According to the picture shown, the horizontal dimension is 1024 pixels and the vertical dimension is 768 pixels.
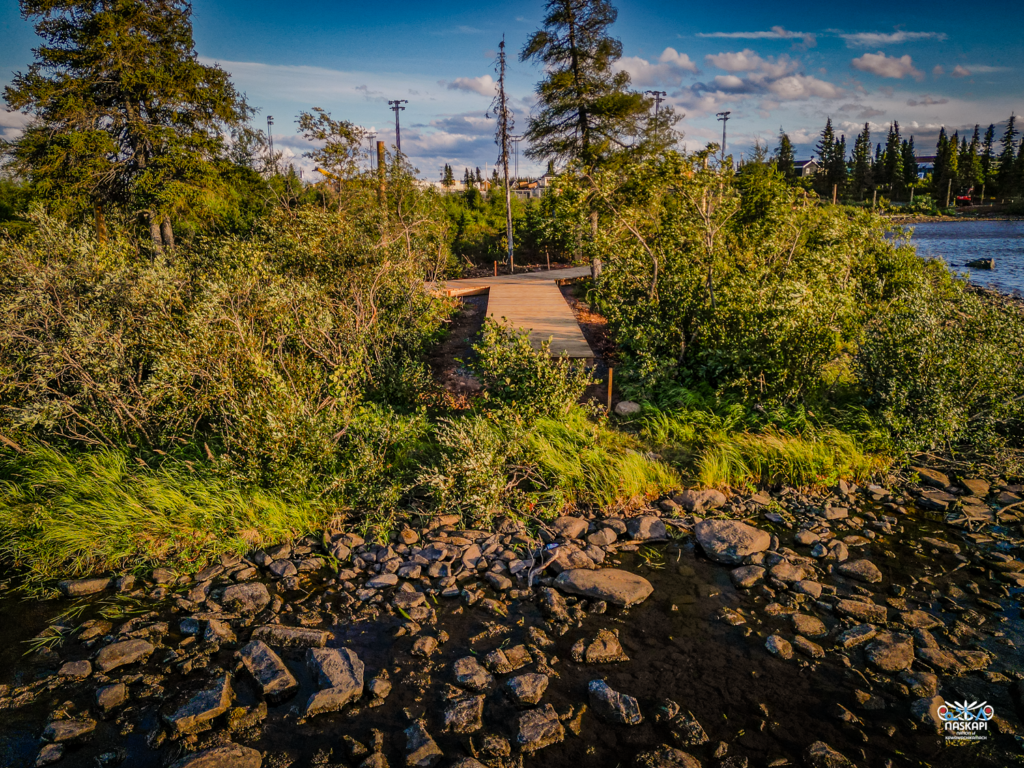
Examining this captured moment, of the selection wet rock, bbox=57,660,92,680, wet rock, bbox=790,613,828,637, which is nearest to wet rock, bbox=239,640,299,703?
wet rock, bbox=57,660,92,680

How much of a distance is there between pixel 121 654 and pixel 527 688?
3136 mm

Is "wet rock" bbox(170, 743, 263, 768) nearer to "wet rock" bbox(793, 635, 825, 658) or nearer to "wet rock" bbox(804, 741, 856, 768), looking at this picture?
"wet rock" bbox(804, 741, 856, 768)

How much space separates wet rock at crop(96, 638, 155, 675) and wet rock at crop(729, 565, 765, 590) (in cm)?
501

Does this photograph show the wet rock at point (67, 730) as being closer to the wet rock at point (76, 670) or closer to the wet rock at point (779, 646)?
the wet rock at point (76, 670)

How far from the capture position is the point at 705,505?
642cm

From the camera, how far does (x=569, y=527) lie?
6.03 m

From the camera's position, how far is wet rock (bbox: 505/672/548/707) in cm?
390

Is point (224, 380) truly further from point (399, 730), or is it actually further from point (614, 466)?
point (614, 466)

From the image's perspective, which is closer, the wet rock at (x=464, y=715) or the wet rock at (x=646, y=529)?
the wet rock at (x=464, y=715)

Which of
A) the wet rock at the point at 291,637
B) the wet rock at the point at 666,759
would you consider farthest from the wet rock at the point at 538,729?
the wet rock at the point at 291,637

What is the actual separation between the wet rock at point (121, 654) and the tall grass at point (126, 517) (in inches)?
43.2

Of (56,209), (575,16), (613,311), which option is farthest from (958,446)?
(56,209)

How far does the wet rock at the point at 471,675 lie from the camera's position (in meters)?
4.05

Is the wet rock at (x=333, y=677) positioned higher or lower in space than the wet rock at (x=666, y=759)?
higher
